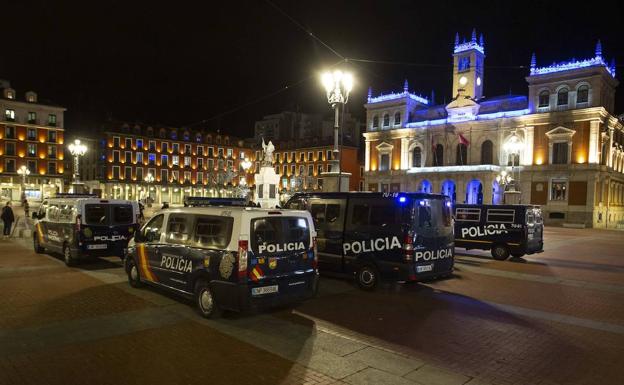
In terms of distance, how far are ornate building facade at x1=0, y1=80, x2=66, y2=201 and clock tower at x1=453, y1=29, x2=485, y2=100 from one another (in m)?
63.3

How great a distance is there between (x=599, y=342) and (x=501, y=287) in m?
4.41

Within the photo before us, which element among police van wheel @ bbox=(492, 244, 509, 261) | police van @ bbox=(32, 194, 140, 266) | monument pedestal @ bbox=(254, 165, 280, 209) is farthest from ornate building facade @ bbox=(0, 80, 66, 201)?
police van wheel @ bbox=(492, 244, 509, 261)

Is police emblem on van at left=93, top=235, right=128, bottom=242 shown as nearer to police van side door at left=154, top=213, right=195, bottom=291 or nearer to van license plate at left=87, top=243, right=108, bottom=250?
van license plate at left=87, top=243, right=108, bottom=250

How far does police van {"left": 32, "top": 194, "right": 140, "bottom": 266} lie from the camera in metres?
12.0

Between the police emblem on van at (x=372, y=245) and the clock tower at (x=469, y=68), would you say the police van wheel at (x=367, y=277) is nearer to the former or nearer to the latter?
the police emblem on van at (x=372, y=245)

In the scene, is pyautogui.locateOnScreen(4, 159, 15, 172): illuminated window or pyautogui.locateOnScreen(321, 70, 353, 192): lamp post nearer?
pyautogui.locateOnScreen(321, 70, 353, 192): lamp post

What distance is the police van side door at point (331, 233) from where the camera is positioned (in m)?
11.2

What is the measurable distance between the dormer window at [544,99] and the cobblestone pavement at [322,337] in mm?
46482

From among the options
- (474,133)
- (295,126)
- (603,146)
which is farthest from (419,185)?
(295,126)

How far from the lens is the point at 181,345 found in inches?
245

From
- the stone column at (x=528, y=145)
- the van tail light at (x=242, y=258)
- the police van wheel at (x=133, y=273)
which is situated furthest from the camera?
the stone column at (x=528, y=145)

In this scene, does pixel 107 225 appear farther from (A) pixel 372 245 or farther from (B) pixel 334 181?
(B) pixel 334 181

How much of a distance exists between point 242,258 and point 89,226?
7.20m

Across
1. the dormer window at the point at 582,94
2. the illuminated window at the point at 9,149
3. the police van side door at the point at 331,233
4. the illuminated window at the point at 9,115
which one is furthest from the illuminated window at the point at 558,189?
the illuminated window at the point at 9,115
